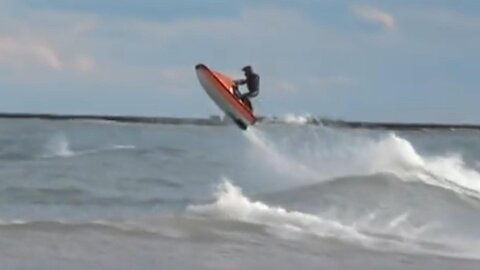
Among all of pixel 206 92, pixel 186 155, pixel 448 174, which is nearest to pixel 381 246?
pixel 206 92

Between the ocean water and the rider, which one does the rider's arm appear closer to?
the rider

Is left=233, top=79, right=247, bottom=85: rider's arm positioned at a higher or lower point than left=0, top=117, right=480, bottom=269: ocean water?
higher

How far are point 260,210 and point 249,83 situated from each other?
194 inches

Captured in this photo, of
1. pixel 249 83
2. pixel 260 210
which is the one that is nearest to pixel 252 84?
pixel 249 83

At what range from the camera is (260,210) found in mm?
20266

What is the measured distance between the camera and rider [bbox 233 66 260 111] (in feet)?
79.4

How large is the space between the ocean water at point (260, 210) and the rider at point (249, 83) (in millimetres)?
1946

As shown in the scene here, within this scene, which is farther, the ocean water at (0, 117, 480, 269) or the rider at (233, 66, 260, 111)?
the rider at (233, 66, 260, 111)

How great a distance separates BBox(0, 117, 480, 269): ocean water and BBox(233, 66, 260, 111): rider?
1946 millimetres

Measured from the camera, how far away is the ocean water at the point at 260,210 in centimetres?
1499

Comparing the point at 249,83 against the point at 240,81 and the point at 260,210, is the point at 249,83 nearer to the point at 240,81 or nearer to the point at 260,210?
the point at 240,81

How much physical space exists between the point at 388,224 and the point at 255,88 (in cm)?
575

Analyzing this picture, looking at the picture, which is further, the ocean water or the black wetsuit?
the black wetsuit

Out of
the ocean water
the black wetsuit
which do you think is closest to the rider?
the black wetsuit
